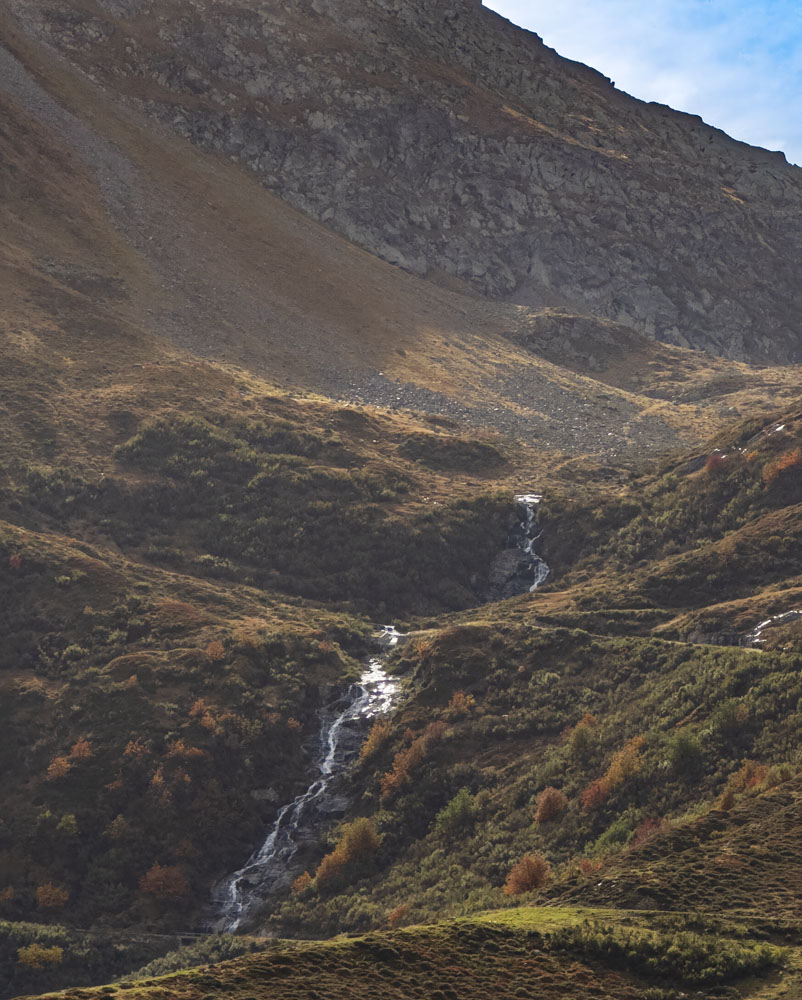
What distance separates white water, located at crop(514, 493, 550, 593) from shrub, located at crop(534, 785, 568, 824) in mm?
22253

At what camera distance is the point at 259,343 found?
8238cm

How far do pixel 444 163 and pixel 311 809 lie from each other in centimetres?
8494

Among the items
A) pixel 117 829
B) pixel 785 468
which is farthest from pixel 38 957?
pixel 785 468

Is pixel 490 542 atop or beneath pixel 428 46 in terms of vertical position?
beneath

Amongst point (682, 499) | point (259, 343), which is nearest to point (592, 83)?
point (259, 343)

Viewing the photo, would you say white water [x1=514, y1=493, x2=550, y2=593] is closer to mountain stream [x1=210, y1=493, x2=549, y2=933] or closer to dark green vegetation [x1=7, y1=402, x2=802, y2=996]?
mountain stream [x1=210, y1=493, x2=549, y2=933]

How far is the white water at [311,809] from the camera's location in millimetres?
38625

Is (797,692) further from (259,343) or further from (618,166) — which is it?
(618,166)

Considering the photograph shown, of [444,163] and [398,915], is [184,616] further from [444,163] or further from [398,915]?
[444,163]

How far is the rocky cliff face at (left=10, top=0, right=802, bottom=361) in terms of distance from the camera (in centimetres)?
10612

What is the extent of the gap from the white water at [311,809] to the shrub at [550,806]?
30.7 ft

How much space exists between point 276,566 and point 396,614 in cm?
755

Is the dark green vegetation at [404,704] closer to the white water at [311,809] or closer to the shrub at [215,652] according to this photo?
the shrub at [215,652]

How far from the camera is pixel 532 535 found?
63.1 m
